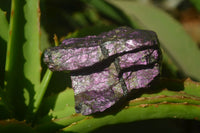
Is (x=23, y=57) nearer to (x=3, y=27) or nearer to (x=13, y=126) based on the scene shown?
(x=3, y=27)

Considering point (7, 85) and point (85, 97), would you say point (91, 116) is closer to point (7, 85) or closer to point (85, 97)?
point (85, 97)

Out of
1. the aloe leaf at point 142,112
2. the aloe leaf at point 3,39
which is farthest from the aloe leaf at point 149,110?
the aloe leaf at point 3,39

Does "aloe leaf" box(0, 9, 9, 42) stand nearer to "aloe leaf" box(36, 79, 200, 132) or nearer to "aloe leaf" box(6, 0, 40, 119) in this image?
"aloe leaf" box(6, 0, 40, 119)

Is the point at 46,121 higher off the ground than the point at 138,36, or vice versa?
the point at 138,36

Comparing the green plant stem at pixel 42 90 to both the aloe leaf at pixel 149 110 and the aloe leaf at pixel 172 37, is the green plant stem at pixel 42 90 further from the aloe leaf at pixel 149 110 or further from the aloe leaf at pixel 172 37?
the aloe leaf at pixel 172 37

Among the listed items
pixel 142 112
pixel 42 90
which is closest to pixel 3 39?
pixel 42 90

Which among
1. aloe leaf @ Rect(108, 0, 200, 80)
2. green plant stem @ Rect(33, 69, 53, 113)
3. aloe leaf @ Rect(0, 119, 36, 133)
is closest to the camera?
aloe leaf @ Rect(0, 119, 36, 133)


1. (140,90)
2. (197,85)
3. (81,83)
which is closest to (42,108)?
(81,83)

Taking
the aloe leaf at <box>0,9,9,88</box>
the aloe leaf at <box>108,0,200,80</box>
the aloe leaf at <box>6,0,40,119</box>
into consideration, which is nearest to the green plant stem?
the aloe leaf at <box>6,0,40,119</box>
